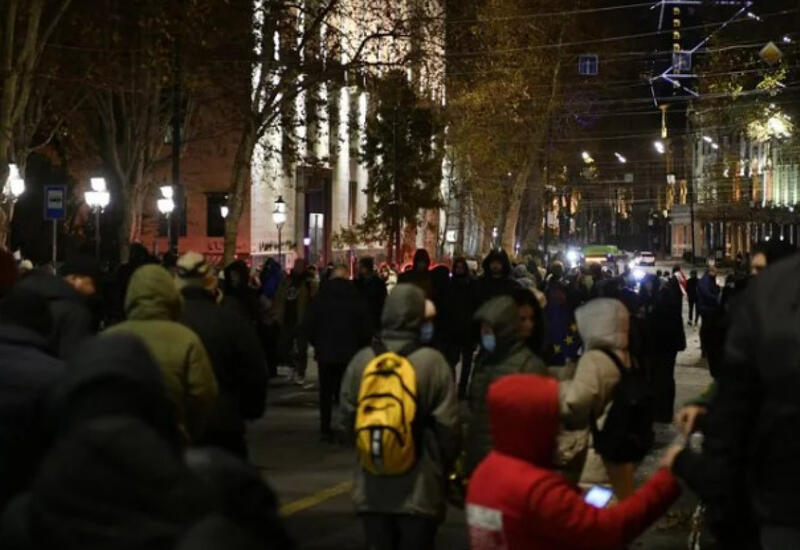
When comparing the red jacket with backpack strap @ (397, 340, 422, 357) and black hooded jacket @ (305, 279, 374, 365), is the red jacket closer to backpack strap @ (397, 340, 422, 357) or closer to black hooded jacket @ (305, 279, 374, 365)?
backpack strap @ (397, 340, 422, 357)

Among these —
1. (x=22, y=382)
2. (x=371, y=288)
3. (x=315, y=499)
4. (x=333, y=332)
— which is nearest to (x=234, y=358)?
(x=22, y=382)

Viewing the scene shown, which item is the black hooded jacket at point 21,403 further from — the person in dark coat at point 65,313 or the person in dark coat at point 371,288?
the person in dark coat at point 371,288

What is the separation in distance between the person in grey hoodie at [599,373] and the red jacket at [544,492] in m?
2.41

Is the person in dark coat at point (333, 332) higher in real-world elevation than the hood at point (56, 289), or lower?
lower

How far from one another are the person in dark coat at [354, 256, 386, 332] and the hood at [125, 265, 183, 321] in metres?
12.4

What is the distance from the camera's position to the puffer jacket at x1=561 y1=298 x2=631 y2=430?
746cm

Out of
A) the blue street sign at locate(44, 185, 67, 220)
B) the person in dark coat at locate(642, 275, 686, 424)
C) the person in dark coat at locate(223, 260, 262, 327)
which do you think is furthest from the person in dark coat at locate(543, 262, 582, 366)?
the blue street sign at locate(44, 185, 67, 220)

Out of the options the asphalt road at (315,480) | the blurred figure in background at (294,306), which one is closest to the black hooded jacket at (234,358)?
the asphalt road at (315,480)

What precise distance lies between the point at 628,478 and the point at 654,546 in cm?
224

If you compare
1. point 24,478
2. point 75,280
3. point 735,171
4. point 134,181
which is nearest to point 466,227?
point 735,171

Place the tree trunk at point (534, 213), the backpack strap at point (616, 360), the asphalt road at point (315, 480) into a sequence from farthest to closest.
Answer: the tree trunk at point (534, 213), the asphalt road at point (315, 480), the backpack strap at point (616, 360)

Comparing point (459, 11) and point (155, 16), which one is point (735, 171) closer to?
point (459, 11)

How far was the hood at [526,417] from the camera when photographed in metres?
4.76

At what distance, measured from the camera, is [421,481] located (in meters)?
7.03
